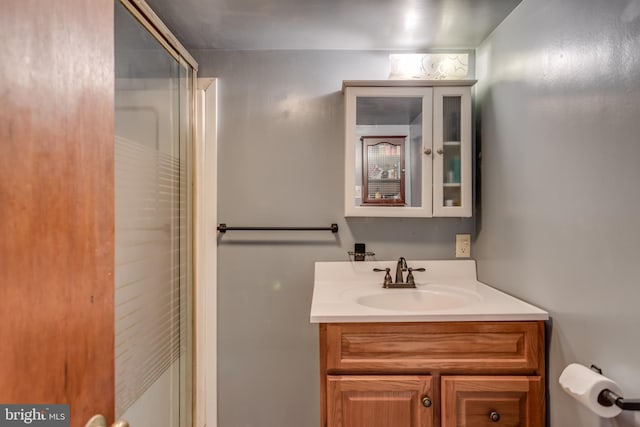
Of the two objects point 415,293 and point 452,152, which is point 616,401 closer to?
point 415,293

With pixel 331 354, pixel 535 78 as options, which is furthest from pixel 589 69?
pixel 331 354

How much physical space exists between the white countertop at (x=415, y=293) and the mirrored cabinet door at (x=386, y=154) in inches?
13.3

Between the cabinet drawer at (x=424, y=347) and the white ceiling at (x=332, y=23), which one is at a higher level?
the white ceiling at (x=332, y=23)

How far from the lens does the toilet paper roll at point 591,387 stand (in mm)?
944

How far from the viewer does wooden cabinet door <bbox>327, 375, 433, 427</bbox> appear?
131cm

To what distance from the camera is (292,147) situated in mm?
1958

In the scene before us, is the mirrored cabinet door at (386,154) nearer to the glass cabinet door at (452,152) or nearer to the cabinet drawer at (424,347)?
the glass cabinet door at (452,152)

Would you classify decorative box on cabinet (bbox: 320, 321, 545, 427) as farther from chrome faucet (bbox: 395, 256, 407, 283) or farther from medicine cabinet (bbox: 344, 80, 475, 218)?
medicine cabinet (bbox: 344, 80, 475, 218)

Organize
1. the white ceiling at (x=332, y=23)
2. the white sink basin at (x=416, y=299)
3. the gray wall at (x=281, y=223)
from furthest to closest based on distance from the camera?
the gray wall at (x=281, y=223) → the white sink basin at (x=416, y=299) → the white ceiling at (x=332, y=23)

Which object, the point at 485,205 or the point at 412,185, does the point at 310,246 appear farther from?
the point at 485,205

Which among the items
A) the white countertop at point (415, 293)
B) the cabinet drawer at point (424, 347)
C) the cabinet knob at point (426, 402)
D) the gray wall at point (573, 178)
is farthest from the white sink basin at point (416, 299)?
the cabinet knob at point (426, 402)

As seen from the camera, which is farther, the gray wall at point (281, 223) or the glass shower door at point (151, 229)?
the gray wall at point (281, 223)

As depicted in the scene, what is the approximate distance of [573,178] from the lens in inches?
45.8

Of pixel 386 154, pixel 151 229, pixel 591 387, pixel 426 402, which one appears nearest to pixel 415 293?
pixel 426 402
